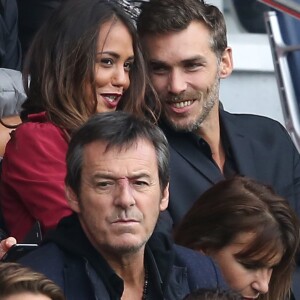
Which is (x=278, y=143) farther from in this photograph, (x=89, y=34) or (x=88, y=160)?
(x=88, y=160)

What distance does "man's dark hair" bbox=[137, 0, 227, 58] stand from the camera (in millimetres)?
5887

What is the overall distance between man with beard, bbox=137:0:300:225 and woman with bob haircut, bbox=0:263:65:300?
62.1 inches

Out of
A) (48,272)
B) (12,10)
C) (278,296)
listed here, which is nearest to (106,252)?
(48,272)

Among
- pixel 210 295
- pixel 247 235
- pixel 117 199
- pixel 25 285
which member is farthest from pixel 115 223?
pixel 247 235

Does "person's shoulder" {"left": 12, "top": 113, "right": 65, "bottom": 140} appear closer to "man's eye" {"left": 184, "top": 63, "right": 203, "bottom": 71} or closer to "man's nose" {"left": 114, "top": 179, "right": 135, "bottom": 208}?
"man's nose" {"left": 114, "top": 179, "right": 135, "bottom": 208}

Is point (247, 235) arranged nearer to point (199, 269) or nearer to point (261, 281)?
point (261, 281)

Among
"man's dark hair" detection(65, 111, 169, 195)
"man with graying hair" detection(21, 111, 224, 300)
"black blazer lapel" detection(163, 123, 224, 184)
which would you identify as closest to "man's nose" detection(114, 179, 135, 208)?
"man with graying hair" detection(21, 111, 224, 300)

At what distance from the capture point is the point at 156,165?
15.5ft

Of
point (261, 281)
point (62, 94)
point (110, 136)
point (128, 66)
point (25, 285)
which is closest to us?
point (25, 285)

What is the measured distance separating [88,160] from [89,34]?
0.92 meters

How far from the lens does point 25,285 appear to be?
13.4 ft

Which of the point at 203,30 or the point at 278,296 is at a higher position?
the point at 203,30

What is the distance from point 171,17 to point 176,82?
0.28 meters

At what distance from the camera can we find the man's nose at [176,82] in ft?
19.0
